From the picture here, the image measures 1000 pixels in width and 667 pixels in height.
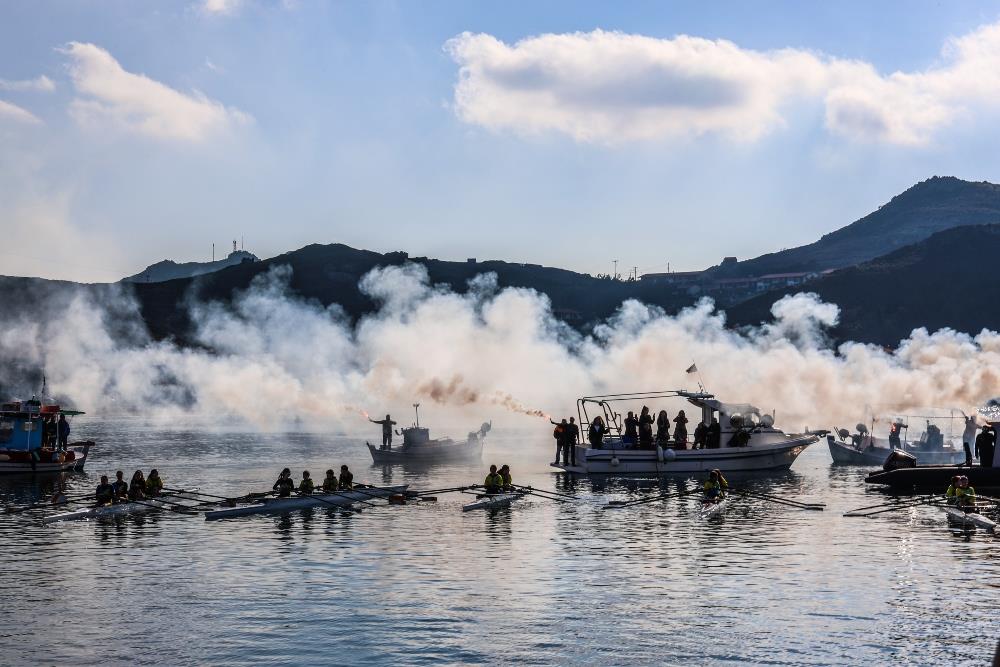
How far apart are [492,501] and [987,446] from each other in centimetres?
2865

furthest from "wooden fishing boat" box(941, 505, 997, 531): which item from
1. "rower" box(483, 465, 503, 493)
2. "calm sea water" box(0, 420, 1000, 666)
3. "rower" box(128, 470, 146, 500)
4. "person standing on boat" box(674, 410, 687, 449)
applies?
"rower" box(128, 470, 146, 500)

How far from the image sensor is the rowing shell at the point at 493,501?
55125mm

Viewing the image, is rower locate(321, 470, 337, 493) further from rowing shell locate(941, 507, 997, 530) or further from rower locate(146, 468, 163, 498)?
rowing shell locate(941, 507, 997, 530)

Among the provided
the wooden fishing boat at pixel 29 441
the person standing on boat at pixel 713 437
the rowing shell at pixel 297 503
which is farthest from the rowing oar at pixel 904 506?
the wooden fishing boat at pixel 29 441

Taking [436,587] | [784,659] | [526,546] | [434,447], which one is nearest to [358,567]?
[436,587]

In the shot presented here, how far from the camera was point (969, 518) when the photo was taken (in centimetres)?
4903

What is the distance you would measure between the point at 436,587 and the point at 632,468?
37.5m

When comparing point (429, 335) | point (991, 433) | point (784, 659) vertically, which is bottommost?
point (784, 659)

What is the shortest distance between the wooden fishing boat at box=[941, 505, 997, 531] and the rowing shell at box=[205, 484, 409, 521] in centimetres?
2768

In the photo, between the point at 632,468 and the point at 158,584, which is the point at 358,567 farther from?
the point at 632,468

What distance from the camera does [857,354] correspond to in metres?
104

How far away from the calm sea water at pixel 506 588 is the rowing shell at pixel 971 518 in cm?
76

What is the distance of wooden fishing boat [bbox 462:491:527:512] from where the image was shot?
55.1 meters

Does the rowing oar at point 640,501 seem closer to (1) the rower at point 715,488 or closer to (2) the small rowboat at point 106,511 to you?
(1) the rower at point 715,488
